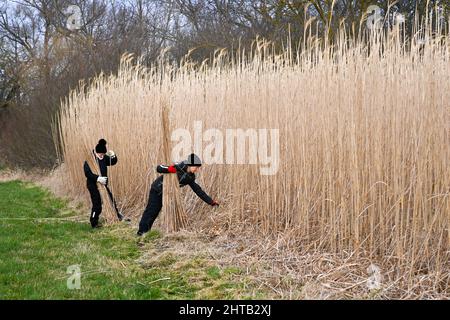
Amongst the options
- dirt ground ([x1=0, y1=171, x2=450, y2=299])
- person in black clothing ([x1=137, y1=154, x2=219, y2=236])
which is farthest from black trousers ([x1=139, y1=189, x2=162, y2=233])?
dirt ground ([x1=0, y1=171, x2=450, y2=299])

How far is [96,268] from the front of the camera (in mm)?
4312

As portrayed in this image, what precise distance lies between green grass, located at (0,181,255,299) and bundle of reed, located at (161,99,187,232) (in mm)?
232

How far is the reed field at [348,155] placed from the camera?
130 inches

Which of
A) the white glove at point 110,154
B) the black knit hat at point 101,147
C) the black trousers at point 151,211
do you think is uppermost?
the black knit hat at point 101,147

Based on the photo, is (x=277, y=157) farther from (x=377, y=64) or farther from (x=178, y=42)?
(x=178, y=42)

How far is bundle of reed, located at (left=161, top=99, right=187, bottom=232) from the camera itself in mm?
5387

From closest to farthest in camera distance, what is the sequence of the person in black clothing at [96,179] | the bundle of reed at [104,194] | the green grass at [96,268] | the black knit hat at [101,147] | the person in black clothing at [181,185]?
the green grass at [96,268] < the person in black clothing at [181,185] < the person in black clothing at [96,179] < the bundle of reed at [104,194] < the black knit hat at [101,147]

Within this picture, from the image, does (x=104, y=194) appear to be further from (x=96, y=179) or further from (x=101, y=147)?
(x=101, y=147)

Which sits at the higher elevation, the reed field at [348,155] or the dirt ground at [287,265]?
the reed field at [348,155]

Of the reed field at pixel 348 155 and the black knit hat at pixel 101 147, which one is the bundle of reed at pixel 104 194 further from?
the reed field at pixel 348 155

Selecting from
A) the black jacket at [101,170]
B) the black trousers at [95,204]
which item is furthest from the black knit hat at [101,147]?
the black trousers at [95,204]

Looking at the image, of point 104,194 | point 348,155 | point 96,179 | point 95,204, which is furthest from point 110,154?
point 348,155

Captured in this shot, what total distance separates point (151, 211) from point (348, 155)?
2.59 metres
